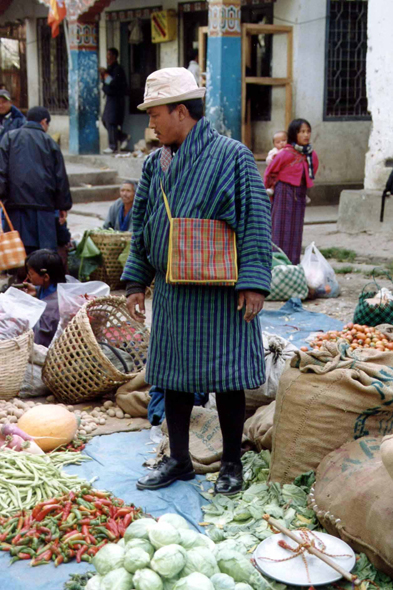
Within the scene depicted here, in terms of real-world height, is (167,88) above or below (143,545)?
above

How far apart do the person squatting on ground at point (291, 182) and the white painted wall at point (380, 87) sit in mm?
1878

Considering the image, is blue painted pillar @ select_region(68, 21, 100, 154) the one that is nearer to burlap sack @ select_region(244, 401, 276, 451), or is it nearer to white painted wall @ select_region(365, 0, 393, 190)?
white painted wall @ select_region(365, 0, 393, 190)

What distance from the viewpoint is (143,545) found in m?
2.62

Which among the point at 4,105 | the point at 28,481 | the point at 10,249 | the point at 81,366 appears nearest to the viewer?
the point at 28,481

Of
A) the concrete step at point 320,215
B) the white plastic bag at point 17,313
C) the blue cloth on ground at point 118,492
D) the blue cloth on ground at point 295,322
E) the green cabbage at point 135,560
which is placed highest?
the white plastic bag at point 17,313

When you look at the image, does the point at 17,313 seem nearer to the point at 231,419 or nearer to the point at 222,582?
the point at 231,419

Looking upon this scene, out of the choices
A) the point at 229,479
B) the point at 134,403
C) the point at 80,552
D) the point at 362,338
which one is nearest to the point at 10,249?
the point at 134,403

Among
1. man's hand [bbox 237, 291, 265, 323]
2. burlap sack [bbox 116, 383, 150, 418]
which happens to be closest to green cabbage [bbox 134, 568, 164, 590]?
man's hand [bbox 237, 291, 265, 323]

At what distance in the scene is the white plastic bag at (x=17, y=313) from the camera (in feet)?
15.8

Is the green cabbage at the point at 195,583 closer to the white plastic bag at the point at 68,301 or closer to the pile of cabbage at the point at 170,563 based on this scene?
the pile of cabbage at the point at 170,563

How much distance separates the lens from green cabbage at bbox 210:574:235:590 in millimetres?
2531

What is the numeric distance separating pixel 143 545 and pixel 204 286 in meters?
1.17

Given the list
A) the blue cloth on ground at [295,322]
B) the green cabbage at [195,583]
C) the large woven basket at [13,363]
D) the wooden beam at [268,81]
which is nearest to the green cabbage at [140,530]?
the green cabbage at [195,583]

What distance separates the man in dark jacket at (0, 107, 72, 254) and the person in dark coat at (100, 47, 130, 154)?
8054 mm
